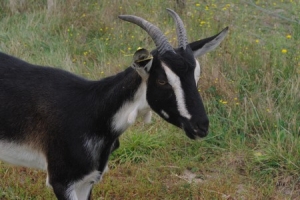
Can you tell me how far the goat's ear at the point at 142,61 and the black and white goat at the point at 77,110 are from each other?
0.5 inches

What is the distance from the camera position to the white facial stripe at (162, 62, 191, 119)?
374 centimetres

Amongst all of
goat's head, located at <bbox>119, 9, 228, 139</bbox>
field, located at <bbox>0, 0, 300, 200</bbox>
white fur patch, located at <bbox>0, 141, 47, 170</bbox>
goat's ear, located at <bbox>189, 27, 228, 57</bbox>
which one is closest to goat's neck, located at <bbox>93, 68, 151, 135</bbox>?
goat's head, located at <bbox>119, 9, 228, 139</bbox>

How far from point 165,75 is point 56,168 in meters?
1.09

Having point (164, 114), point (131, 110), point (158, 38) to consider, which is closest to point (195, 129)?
point (164, 114)

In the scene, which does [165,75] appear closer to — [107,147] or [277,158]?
[107,147]

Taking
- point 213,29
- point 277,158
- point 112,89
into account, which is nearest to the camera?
point 112,89

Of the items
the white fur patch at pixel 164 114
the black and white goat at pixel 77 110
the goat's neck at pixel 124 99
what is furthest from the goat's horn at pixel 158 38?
the white fur patch at pixel 164 114

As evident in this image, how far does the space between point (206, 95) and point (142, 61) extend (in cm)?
270

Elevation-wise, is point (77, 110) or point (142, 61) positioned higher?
point (142, 61)

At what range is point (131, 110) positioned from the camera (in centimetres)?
407

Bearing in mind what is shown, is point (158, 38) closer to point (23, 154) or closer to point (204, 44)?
point (204, 44)

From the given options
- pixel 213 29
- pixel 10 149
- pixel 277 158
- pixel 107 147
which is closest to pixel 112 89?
pixel 107 147

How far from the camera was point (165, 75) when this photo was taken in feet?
12.4

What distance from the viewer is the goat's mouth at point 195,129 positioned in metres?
3.74
